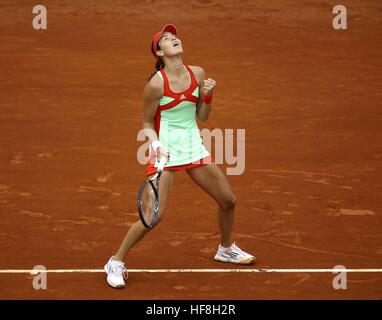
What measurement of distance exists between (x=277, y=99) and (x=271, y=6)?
4078mm

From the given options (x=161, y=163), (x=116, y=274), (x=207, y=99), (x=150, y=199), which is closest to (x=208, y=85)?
(x=207, y=99)

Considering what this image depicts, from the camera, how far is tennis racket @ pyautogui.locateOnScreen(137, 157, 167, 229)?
24.8 feet

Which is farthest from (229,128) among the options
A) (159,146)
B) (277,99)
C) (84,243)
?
(159,146)

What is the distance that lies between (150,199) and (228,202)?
812 millimetres

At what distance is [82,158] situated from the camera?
1137 centimetres

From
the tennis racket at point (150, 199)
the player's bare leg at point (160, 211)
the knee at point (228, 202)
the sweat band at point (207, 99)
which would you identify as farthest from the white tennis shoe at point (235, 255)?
the sweat band at point (207, 99)

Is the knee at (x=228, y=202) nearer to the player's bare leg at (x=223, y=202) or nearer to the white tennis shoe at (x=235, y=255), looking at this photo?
the player's bare leg at (x=223, y=202)

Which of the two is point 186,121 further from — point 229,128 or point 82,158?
point 229,128

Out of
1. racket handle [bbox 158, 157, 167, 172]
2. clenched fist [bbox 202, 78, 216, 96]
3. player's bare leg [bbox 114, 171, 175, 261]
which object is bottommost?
player's bare leg [bbox 114, 171, 175, 261]

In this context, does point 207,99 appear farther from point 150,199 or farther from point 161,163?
point 150,199

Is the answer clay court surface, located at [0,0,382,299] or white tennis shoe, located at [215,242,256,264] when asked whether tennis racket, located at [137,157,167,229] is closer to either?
clay court surface, located at [0,0,382,299]

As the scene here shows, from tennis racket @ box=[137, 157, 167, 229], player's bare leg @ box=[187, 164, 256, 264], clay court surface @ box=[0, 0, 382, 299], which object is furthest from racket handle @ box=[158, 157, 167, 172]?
clay court surface @ box=[0, 0, 382, 299]

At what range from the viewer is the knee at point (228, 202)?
807 cm

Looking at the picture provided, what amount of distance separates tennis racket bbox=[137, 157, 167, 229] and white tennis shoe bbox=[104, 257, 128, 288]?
532 mm
